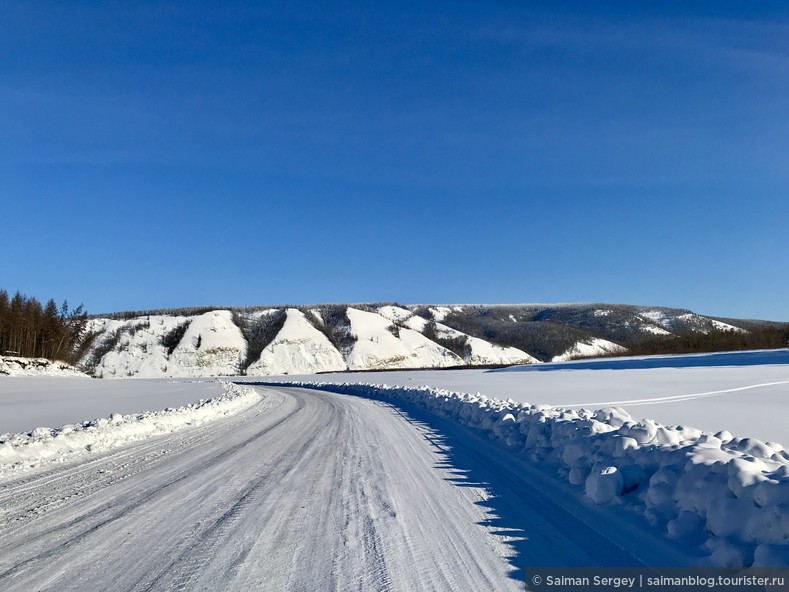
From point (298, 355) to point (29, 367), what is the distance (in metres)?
62.2

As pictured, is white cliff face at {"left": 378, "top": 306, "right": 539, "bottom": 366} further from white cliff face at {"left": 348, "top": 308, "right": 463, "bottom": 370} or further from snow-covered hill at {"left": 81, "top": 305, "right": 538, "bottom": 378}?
white cliff face at {"left": 348, "top": 308, "right": 463, "bottom": 370}

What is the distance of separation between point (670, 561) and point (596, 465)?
2.04 meters

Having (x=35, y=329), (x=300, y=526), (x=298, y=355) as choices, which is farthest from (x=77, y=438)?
(x=298, y=355)

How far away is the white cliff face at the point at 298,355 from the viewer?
378 feet

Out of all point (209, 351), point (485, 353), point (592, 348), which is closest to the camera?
point (209, 351)

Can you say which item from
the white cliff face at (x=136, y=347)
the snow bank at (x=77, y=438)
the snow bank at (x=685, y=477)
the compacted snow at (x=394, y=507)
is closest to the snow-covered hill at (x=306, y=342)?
the white cliff face at (x=136, y=347)

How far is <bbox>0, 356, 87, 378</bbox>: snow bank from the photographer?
54425mm

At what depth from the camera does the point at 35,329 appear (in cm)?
7900

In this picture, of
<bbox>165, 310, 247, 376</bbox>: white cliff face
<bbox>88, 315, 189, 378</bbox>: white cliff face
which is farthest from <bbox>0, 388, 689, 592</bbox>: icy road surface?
<bbox>88, 315, 189, 378</bbox>: white cliff face

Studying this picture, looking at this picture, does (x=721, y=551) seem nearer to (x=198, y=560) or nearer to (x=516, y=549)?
(x=516, y=549)

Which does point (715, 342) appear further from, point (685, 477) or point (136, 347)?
point (136, 347)

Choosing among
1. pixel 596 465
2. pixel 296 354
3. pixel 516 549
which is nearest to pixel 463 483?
pixel 596 465

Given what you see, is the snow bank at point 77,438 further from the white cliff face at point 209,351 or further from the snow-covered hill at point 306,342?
the white cliff face at point 209,351

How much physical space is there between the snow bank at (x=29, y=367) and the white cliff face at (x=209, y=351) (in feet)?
139
